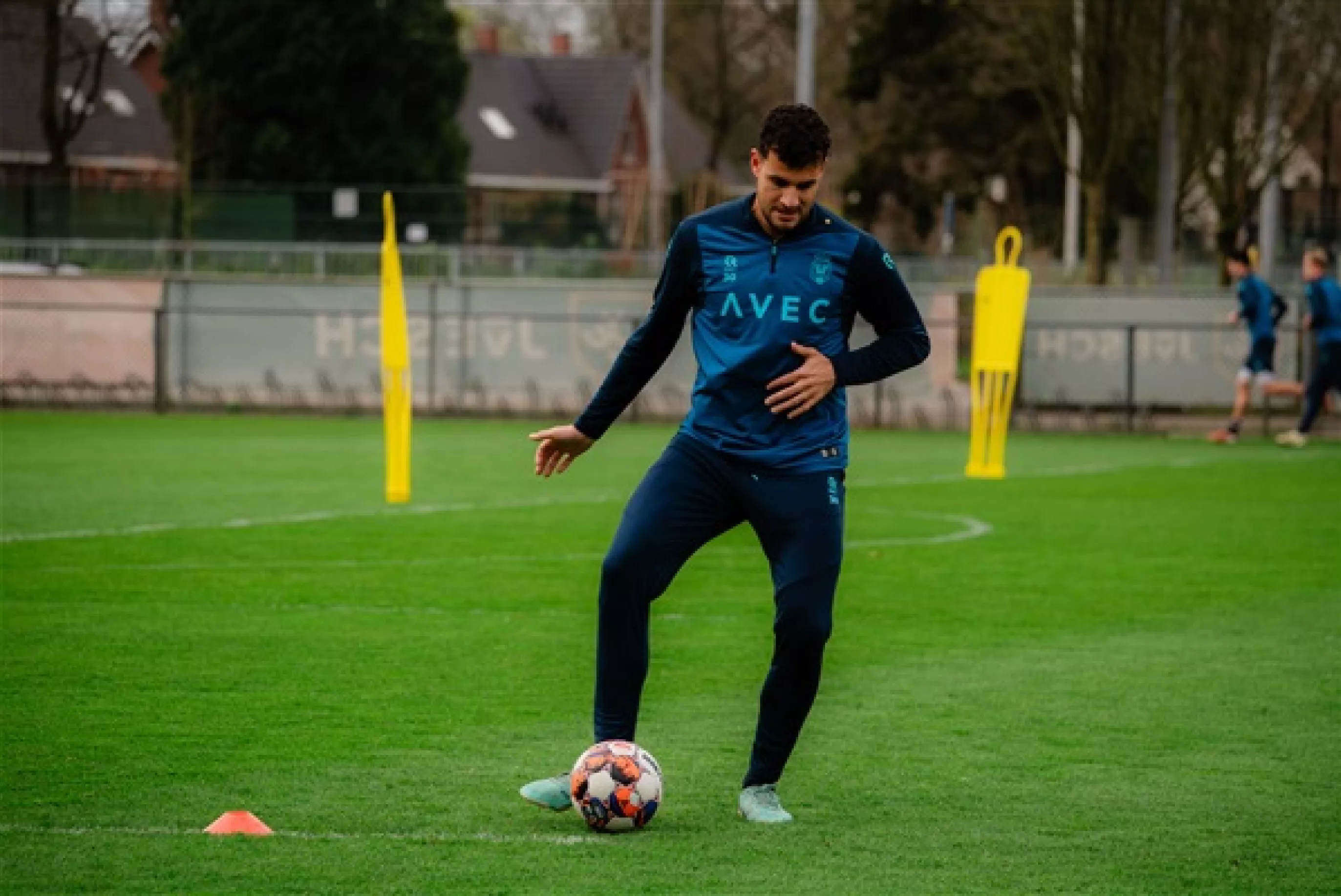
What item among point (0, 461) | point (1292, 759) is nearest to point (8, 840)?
point (1292, 759)

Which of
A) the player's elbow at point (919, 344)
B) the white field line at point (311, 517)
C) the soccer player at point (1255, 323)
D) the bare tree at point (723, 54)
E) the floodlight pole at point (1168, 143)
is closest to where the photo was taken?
the player's elbow at point (919, 344)

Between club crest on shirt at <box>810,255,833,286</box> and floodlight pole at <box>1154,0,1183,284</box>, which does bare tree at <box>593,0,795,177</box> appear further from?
club crest on shirt at <box>810,255,833,286</box>

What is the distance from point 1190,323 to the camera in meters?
29.9

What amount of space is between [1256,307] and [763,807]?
20287mm

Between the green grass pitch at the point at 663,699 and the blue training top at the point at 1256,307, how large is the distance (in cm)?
732

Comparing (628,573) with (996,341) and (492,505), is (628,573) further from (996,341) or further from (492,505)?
(996,341)

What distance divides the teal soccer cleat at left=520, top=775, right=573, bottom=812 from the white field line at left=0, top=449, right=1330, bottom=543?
8925 millimetres

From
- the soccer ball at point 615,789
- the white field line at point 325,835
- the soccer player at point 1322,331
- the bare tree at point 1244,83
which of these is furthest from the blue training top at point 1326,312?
the white field line at point 325,835

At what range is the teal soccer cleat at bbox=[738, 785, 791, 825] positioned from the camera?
710cm

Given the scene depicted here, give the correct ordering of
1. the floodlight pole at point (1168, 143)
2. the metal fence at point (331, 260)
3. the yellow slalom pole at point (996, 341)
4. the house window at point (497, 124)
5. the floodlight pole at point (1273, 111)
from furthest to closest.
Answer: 1. the house window at point (497, 124)
2. the metal fence at point (331, 260)
3. the floodlight pole at point (1273, 111)
4. the floodlight pole at point (1168, 143)
5. the yellow slalom pole at point (996, 341)

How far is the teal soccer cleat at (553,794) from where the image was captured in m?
7.11

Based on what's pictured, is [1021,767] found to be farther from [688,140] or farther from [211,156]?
[688,140]

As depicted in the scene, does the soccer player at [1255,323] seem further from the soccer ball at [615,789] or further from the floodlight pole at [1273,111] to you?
the soccer ball at [615,789]

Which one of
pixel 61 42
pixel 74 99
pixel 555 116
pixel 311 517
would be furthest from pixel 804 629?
pixel 555 116
